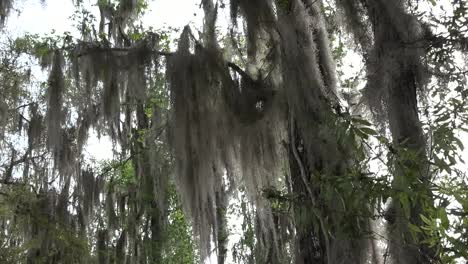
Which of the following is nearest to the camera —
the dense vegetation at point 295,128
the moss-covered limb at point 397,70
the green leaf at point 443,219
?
the green leaf at point 443,219

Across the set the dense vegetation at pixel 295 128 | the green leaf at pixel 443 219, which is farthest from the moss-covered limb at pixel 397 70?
the green leaf at pixel 443 219

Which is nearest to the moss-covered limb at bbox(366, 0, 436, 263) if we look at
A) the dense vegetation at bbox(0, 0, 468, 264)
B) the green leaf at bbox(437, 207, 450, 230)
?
the dense vegetation at bbox(0, 0, 468, 264)

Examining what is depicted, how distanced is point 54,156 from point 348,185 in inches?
227

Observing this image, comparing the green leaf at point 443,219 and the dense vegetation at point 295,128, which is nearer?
the green leaf at point 443,219

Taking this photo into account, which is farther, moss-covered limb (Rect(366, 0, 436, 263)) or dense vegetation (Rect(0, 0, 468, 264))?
moss-covered limb (Rect(366, 0, 436, 263))

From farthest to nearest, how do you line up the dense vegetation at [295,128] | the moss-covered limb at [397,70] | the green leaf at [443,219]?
the moss-covered limb at [397,70] < the dense vegetation at [295,128] < the green leaf at [443,219]

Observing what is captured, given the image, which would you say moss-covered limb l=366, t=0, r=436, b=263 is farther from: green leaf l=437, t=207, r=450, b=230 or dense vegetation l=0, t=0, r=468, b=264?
green leaf l=437, t=207, r=450, b=230

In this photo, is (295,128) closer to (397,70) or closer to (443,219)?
(397,70)

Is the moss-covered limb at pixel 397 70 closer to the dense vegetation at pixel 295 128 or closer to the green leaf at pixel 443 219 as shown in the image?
the dense vegetation at pixel 295 128

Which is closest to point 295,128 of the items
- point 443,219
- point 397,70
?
point 397,70

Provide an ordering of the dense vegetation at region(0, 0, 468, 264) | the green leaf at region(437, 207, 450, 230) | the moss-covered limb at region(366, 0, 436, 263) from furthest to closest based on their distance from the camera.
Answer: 1. the moss-covered limb at region(366, 0, 436, 263)
2. the dense vegetation at region(0, 0, 468, 264)
3. the green leaf at region(437, 207, 450, 230)

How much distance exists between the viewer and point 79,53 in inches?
245

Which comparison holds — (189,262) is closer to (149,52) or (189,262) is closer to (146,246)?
(146,246)

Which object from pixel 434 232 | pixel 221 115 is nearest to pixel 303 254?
pixel 221 115
